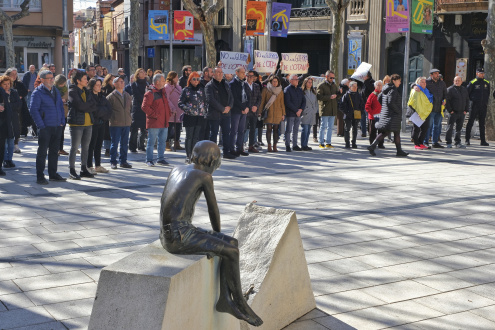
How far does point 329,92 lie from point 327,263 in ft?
34.2

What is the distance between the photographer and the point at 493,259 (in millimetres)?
7348

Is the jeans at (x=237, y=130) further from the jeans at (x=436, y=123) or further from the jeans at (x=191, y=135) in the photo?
the jeans at (x=436, y=123)

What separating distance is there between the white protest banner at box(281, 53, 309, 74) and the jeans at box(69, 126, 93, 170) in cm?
879

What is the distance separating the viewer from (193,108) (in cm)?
1384

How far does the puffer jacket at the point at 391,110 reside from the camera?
15.5m

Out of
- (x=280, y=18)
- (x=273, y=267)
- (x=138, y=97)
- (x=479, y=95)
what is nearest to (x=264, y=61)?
(x=280, y=18)

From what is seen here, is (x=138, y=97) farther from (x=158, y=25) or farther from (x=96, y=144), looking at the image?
(x=158, y=25)

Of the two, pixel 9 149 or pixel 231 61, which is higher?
pixel 231 61

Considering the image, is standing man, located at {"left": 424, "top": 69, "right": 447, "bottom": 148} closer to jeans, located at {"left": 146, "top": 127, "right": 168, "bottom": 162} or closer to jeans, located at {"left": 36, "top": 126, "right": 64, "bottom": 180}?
jeans, located at {"left": 146, "top": 127, "right": 168, "bottom": 162}

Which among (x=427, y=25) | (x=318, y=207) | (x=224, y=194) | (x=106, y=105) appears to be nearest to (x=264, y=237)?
(x=318, y=207)

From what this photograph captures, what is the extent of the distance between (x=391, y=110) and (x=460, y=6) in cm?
1258

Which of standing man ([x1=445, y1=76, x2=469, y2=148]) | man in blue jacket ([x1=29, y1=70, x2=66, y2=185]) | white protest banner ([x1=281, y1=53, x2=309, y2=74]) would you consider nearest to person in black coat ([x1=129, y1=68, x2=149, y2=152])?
man in blue jacket ([x1=29, y1=70, x2=66, y2=185])

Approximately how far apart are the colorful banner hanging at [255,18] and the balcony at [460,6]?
29.1ft

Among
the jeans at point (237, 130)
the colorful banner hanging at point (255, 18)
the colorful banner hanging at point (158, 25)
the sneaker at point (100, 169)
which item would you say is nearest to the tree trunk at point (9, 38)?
the colorful banner hanging at point (158, 25)
